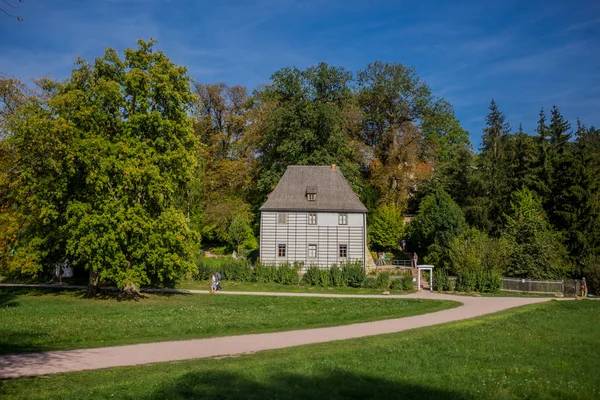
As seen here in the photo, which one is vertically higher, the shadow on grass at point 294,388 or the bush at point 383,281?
the bush at point 383,281

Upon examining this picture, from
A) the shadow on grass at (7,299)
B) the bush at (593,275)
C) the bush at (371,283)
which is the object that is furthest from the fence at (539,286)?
the shadow on grass at (7,299)

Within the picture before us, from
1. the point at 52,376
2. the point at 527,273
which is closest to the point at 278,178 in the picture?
the point at 527,273

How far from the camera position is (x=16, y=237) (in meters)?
29.2

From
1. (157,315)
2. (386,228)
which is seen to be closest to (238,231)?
(386,228)

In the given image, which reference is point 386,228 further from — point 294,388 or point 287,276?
point 294,388

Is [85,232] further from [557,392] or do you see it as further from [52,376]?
[557,392]

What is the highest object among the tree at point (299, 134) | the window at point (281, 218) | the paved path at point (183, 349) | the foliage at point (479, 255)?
the tree at point (299, 134)

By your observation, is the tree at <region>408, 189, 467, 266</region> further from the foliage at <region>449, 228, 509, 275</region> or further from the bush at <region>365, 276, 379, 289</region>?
the bush at <region>365, 276, 379, 289</region>

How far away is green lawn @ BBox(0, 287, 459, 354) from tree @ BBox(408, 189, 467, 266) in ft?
59.8

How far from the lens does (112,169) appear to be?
27.3m

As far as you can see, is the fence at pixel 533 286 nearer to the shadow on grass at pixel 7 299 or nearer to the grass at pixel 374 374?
the grass at pixel 374 374

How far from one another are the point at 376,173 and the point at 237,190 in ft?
56.0

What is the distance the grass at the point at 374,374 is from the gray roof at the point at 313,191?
98.9 feet

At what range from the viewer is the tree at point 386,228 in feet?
182
